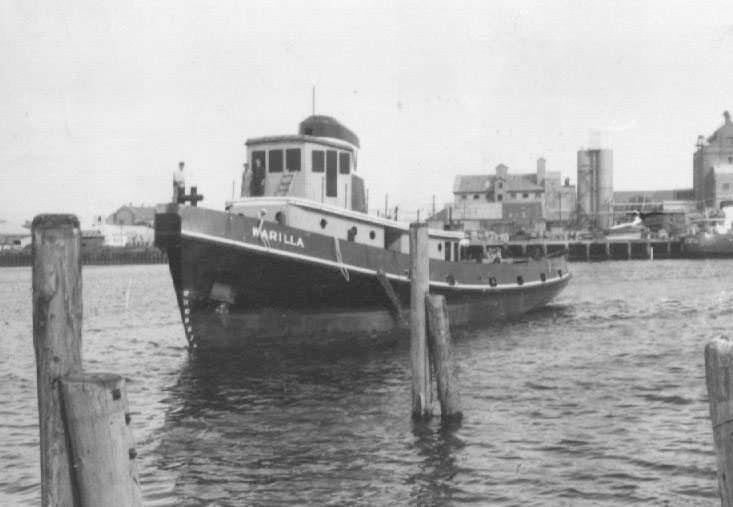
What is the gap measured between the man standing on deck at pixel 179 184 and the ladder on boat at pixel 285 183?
3716mm

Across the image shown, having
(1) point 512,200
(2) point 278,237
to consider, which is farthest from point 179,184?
(1) point 512,200

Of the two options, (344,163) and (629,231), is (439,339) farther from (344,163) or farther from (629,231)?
(629,231)

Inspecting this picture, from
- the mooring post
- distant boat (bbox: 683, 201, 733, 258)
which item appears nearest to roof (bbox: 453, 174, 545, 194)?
distant boat (bbox: 683, 201, 733, 258)

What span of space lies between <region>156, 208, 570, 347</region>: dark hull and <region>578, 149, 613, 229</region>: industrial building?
324 ft

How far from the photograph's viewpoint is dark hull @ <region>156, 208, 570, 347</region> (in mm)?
17578

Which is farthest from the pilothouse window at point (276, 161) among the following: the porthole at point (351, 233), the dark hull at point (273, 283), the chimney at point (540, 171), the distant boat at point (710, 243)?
the chimney at point (540, 171)

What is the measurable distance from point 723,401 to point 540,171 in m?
120

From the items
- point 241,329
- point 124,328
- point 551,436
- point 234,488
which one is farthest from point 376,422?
point 124,328

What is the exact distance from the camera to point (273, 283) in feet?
61.9

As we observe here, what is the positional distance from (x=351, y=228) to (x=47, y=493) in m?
16.2

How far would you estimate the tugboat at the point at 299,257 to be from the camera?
58.4 feet

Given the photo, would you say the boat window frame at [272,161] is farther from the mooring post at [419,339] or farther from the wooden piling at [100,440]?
the wooden piling at [100,440]

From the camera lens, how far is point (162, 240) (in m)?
17.6

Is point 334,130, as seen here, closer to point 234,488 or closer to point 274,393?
point 274,393
